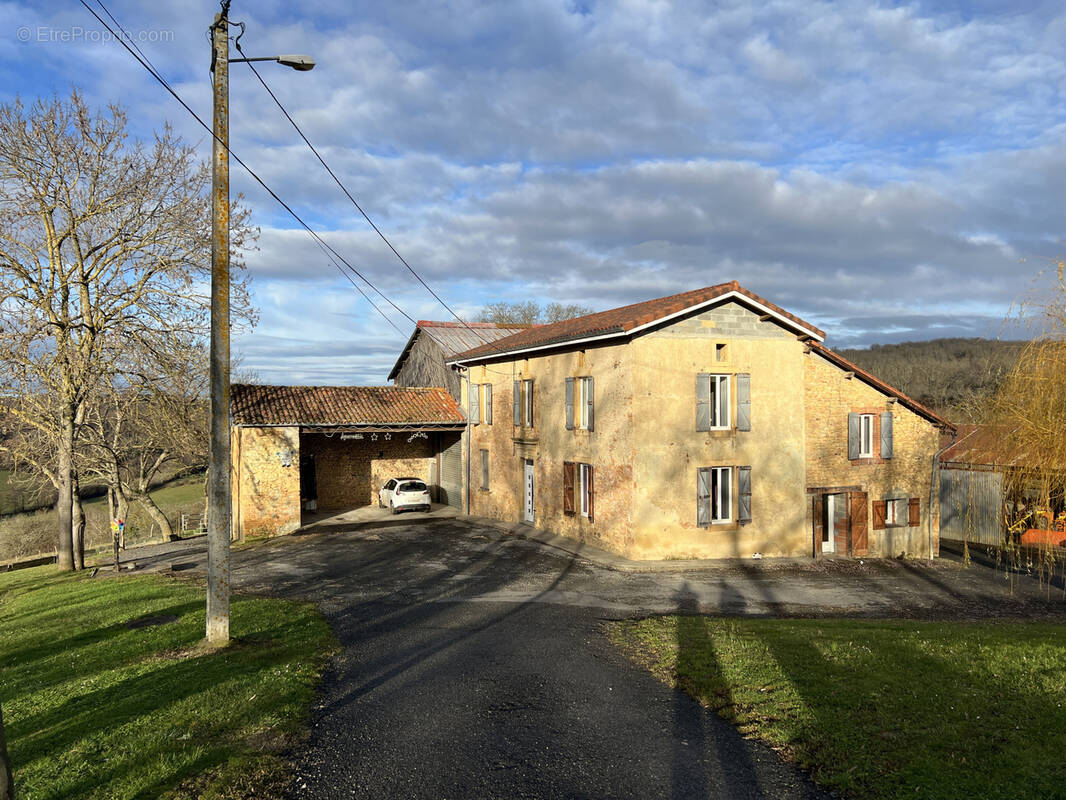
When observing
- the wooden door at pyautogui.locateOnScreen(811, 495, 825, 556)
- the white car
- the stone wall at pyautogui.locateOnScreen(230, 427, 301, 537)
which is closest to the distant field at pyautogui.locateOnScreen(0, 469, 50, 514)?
the stone wall at pyautogui.locateOnScreen(230, 427, 301, 537)

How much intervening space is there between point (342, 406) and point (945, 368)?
46495mm

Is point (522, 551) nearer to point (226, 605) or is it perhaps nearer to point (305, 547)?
point (305, 547)

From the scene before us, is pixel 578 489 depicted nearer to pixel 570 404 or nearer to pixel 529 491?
pixel 570 404

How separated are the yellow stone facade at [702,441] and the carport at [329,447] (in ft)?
21.4

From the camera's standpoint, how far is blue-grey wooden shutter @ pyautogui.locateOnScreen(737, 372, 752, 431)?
18.5 m

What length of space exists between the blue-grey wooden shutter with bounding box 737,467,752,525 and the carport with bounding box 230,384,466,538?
40.1 feet

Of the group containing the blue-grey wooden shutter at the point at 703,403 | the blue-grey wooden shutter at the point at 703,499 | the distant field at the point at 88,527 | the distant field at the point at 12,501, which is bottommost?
the distant field at the point at 88,527

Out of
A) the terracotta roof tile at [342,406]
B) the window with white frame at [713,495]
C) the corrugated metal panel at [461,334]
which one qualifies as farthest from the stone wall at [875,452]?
the corrugated metal panel at [461,334]

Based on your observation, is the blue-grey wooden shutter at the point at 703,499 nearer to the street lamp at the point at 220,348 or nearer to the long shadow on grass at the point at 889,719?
the long shadow on grass at the point at 889,719

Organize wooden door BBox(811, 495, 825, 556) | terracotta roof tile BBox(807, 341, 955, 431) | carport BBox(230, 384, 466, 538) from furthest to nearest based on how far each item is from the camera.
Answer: carport BBox(230, 384, 466, 538)
terracotta roof tile BBox(807, 341, 955, 431)
wooden door BBox(811, 495, 825, 556)

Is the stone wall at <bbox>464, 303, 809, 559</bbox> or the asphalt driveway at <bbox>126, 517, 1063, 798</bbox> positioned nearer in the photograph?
the asphalt driveway at <bbox>126, 517, 1063, 798</bbox>

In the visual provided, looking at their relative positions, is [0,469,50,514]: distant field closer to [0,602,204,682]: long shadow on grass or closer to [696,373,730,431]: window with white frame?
[0,602,204,682]: long shadow on grass

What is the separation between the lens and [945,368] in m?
51.2

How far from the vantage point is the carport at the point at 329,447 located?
22.1 metres
